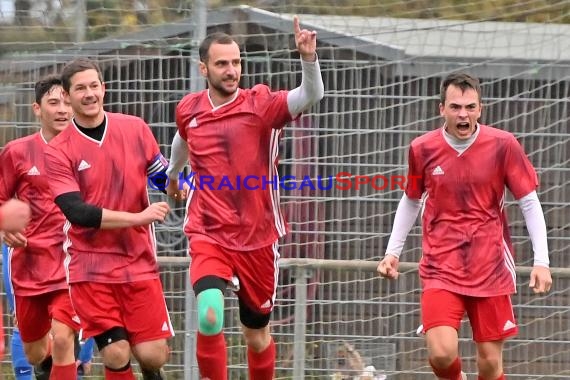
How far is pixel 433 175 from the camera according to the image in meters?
7.98

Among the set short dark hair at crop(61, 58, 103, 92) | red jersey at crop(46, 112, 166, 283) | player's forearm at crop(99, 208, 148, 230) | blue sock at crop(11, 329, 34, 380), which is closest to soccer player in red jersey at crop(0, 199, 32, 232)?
player's forearm at crop(99, 208, 148, 230)

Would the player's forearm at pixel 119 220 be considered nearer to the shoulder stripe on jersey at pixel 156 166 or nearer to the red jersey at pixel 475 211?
the shoulder stripe on jersey at pixel 156 166

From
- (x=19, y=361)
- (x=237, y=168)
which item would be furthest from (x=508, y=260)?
(x=19, y=361)

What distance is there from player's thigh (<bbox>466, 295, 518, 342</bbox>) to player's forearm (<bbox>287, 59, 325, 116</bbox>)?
155 centimetres

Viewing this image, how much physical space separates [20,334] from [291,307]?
210 cm

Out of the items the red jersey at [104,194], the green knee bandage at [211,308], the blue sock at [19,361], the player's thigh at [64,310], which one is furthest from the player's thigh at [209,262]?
the blue sock at [19,361]

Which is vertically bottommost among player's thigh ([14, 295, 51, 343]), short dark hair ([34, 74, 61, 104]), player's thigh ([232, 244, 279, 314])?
player's thigh ([14, 295, 51, 343])

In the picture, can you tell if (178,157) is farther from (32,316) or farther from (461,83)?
(461,83)

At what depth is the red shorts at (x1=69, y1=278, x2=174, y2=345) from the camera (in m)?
7.62

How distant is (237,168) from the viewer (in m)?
7.85

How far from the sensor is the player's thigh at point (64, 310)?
328 inches

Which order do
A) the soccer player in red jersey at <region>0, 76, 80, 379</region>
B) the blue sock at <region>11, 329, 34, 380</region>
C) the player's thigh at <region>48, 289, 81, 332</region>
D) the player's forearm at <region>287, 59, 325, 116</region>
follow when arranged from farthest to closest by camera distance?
the blue sock at <region>11, 329, 34, 380</region>
the soccer player in red jersey at <region>0, 76, 80, 379</region>
the player's thigh at <region>48, 289, 81, 332</region>
the player's forearm at <region>287, 59, 325, 116</region>

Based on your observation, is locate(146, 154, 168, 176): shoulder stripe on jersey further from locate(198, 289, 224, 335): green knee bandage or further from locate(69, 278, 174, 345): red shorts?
locate(198, 289, 224, 335): green knee bandage

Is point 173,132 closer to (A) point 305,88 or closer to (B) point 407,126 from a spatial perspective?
(B) point 407,126
